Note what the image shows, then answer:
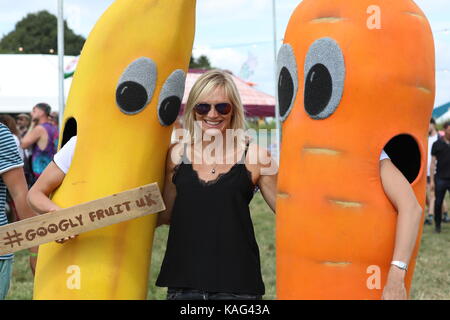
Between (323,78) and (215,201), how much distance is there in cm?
68

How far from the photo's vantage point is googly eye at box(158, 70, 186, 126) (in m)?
2.96

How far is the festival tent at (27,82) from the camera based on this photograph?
13.0m

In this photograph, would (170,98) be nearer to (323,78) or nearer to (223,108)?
(223,108)

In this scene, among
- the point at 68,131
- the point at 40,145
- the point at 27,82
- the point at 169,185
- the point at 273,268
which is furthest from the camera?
the point at 27,82

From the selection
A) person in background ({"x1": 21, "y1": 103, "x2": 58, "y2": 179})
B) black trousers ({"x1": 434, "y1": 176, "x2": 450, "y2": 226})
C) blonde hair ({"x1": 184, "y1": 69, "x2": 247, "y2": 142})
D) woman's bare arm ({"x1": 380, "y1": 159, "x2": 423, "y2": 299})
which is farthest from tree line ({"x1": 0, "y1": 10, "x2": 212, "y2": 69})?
woman's bare arm ({"x1": 380, "y1": 159, "x2": 423, "y2": 299})

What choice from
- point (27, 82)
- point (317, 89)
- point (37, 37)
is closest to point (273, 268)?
point (317, 89)

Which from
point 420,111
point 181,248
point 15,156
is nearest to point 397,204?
point 420,111

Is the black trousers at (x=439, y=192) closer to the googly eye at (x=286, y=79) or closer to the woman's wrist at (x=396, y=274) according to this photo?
the googly eye at (x=286, y=79)

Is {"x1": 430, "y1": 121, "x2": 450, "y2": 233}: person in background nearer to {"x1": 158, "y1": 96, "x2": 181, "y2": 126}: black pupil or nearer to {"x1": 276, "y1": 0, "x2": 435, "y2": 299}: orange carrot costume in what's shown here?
{"x1": 276, "y1": 0, "x2": 435, "y2": 299}: orange carrot costume

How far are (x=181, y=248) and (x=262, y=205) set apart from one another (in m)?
8.97

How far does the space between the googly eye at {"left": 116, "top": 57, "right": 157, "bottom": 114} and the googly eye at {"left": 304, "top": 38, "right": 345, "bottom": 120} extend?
73 cm

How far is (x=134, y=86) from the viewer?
115 inches

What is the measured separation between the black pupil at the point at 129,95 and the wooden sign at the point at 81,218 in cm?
42

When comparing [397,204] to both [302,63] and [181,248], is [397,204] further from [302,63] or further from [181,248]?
[181,248]
